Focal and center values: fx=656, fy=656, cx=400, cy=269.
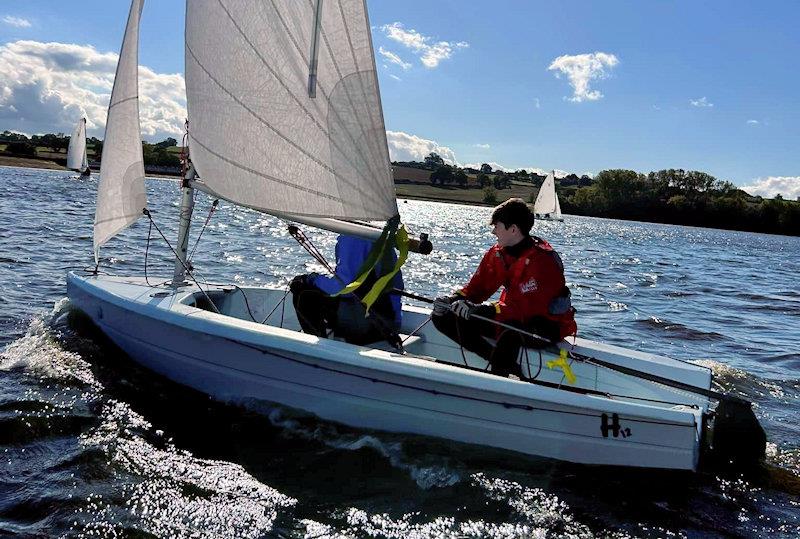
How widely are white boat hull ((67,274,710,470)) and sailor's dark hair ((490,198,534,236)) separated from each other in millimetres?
1168

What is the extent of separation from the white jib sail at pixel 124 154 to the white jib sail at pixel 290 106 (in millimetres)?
1275

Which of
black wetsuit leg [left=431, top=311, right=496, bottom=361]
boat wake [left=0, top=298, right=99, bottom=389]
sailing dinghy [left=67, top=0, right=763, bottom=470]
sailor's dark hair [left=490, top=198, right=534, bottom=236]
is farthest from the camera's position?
boat wake [left=0, top=298, right=99, bottom=389]

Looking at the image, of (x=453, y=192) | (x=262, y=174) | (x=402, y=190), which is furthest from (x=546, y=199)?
(x=453, y=192)

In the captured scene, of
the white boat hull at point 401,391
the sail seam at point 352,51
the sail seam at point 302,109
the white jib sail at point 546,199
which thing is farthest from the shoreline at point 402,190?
the sail seam at point 352,51

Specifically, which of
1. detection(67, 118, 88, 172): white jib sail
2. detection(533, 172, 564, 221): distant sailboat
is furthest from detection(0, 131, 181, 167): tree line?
detection(533, 172, 564, 221): distant sailboat

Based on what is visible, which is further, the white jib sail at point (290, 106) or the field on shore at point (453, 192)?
the field on shore at point (453, 192)

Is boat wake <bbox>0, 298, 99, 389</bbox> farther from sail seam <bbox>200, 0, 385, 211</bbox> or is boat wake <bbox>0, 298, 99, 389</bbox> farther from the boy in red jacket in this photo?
the boy in red jacket

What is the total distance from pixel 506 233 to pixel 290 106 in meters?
1.84

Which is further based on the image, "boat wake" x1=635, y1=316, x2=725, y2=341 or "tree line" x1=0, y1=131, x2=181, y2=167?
"tree line" x1=0, y1=131, x2=181, y2=167

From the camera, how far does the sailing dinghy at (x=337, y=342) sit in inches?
166

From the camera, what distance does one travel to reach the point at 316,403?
4.93 metres

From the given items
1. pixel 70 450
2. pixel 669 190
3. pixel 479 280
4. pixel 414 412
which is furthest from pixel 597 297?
pixel 669 190

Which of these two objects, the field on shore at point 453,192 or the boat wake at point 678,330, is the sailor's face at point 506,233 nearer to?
the boat wake at point 678,330

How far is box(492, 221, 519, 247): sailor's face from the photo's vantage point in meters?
4.89
